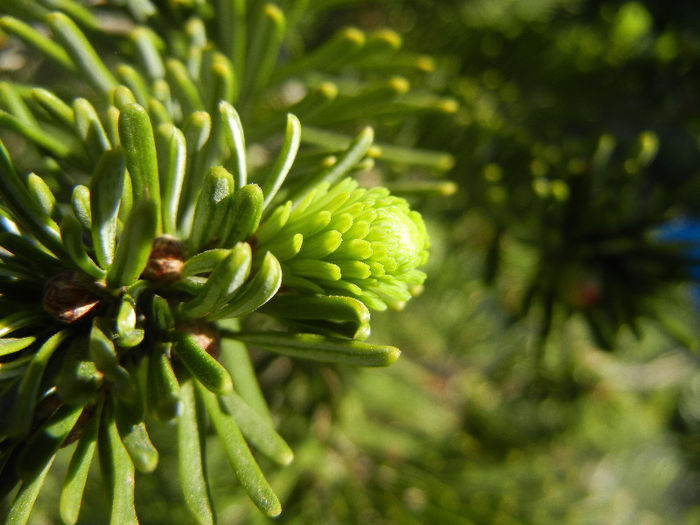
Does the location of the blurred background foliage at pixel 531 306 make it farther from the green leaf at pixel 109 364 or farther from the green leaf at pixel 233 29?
the green leaf at pixel 109 364

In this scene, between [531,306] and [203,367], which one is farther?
[531,306]

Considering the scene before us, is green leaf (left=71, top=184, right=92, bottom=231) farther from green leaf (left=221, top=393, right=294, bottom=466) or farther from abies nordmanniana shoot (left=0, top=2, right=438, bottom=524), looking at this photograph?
green leaf (left=221, top=393, right=294, bottom=466)

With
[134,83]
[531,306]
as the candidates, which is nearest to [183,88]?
[134,83]

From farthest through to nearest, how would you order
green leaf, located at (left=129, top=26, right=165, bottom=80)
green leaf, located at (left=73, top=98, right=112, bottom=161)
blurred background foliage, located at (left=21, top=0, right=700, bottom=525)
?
blurred background foliage, located at (left=21, top=0, right=700, bottom=525), green leaf, located at (left=129, top=26, right=165, bottom=80), green leaf, located at (left=73, top=98, right=112, bottom=161)

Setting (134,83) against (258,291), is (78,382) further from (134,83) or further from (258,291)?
(134,83)

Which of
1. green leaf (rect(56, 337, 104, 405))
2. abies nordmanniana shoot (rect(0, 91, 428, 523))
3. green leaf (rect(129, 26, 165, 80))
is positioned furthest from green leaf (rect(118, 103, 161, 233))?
green leaf (rect(129, 26, 165, 80))

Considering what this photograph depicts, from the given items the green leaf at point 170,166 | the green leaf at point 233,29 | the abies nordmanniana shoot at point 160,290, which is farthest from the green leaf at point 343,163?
the green leaf at point 233,29
